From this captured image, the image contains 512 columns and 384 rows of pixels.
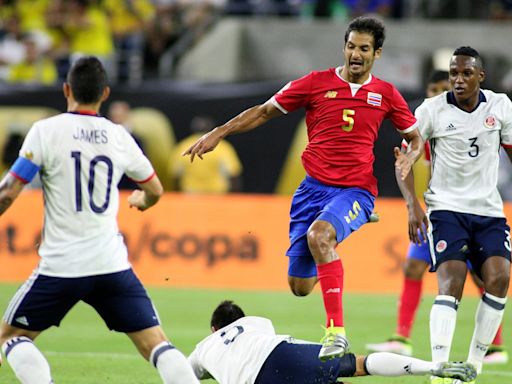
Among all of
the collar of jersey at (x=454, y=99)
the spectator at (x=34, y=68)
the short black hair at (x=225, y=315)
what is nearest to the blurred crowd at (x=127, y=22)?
the spectator at (x=34, y=68)

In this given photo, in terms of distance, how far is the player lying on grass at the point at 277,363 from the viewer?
24.3 feet

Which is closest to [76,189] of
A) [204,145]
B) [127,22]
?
[204,145]

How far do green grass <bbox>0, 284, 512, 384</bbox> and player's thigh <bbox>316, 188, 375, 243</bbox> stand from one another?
1.43 m

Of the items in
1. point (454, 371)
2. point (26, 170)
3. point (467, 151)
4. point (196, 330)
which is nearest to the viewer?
point (26, 170)

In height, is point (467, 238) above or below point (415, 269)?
above

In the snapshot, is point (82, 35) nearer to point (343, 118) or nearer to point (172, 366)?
point (343, 118)

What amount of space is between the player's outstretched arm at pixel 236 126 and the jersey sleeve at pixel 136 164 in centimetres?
139

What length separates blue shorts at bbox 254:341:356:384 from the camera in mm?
7445

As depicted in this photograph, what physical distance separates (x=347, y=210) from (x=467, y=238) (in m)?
0.92

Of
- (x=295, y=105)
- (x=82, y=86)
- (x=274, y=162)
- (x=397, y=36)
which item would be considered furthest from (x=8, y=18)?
(x=82, y=86)

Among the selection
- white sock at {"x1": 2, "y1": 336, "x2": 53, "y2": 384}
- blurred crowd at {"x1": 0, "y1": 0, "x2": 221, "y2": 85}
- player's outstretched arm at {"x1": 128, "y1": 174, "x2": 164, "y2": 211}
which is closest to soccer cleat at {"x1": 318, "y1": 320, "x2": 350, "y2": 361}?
player's outstretched arm at {"x1": 128, "y1": 174, "x2": 164, "y2": 211}

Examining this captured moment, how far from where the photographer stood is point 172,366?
21.7 ft

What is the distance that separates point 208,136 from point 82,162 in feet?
6.28

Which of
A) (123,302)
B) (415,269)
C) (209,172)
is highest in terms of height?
(123,302)
